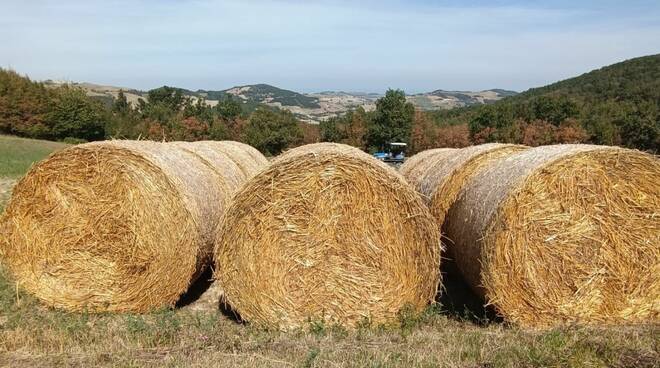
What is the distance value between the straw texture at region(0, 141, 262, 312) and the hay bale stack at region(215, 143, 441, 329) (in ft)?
2.40

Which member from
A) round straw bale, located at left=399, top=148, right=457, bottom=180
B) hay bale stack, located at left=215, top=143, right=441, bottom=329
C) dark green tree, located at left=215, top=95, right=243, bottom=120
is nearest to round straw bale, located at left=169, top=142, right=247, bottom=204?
hay bale stack, located at left=215, top=143, right=441, bottom=329

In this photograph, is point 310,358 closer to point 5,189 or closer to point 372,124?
point 5,189

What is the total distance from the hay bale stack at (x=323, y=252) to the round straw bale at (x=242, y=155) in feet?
13.2

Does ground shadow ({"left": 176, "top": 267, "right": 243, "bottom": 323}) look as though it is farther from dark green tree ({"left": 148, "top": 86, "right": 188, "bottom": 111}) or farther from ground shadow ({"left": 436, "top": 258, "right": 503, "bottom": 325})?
dark green tree ({"left": 148, "top": 86, "right": 188, "bottom": 111})

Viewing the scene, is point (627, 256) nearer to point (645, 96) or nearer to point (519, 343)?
point (519, 343)

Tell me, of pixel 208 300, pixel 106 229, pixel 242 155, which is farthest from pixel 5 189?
pixel 208 300

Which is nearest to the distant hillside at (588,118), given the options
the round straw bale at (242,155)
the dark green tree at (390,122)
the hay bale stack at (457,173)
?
the dark green tree at (390,122)

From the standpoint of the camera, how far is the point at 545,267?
627cm

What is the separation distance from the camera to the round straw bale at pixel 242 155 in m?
11.1

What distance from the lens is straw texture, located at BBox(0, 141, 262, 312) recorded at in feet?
22.6

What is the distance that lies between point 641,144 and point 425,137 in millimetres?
20480

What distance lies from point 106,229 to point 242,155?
496cm

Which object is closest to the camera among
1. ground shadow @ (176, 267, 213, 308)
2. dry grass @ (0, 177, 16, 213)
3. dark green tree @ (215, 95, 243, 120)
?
ground shadow @ (176, 267, 213, 308)

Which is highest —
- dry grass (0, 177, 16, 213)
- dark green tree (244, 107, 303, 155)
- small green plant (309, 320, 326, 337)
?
small green plant (309, 320, 326, 337)
